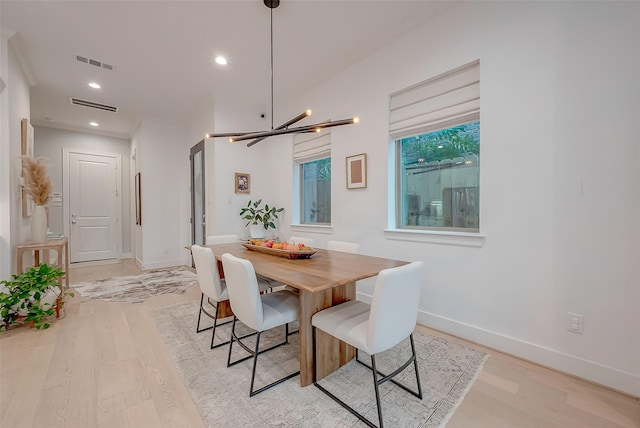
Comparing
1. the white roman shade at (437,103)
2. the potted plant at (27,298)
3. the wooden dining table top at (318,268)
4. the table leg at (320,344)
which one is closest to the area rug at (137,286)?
the potted plant at (27,298)

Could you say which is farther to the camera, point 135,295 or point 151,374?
point 135,295

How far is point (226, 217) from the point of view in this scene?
14.3ft

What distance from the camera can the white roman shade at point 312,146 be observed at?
12.2 feet

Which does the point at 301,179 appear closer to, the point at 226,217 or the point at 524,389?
the point at 226,217

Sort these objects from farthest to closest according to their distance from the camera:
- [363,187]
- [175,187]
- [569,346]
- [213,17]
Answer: [175,187] → [363,187] → [213,17] → [569,346]

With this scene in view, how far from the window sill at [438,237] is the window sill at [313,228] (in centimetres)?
94

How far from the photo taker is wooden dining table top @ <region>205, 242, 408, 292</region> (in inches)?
60.9

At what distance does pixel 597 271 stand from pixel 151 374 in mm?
2996

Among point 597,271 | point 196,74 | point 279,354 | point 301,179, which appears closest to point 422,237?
point 597,271

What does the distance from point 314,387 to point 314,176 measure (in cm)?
290

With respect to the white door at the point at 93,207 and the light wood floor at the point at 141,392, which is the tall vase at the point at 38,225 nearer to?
the light wood floor at the point at 141,392

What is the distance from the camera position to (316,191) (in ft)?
13.5

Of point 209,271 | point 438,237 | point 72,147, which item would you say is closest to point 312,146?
point 438,237

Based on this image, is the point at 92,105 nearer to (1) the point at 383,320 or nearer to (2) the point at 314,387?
(2) the point at 314,387
